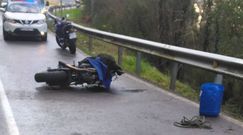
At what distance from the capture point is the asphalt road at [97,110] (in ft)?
23.7

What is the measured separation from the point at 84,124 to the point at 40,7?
1687 centimetres

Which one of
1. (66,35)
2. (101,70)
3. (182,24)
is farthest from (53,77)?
(182,24)

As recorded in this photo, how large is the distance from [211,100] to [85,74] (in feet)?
9.93

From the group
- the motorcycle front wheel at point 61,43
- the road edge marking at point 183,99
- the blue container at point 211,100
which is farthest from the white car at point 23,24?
the blue container at point 211,100

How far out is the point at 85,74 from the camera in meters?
10.3

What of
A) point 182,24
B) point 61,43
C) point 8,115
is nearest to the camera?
point 8,115

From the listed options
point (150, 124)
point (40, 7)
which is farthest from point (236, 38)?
point (150, 124)

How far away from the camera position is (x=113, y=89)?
10.8m

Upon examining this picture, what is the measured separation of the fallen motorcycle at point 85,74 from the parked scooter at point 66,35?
7.30m

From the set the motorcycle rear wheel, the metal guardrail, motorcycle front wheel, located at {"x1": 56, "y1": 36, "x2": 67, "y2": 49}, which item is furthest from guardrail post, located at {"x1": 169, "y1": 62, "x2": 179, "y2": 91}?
motorcycle front wheel, located at {"x1": 56, "y1": 36, "x2": 67, "y2": 49}

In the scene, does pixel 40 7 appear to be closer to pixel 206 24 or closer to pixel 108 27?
pixel 206 24

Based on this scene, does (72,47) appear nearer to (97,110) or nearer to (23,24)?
(23,24)

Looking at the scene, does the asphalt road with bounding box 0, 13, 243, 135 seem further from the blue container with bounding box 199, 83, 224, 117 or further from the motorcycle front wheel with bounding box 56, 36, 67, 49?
the motorcycle front wheel with bounding box 56, 36, 67, 49

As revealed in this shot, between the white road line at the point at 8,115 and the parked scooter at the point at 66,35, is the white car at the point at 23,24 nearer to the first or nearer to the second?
the parked scooter at the point at 66,35
